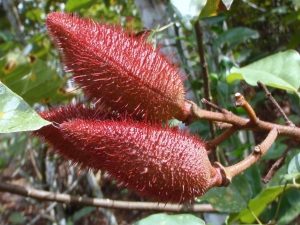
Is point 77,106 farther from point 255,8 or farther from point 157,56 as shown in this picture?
point 255,8

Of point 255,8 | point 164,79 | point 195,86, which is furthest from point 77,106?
point 255,8

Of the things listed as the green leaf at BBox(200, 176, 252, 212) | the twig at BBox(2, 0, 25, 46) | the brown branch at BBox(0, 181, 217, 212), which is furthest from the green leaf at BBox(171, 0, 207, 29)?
the twig at BBox(2, 0, 25, 46)

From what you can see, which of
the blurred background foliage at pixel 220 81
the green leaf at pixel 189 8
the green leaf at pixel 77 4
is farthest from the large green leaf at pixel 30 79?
the green leaf at pixel 189 8

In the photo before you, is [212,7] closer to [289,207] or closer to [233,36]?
[289,207]

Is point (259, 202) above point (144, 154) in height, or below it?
below

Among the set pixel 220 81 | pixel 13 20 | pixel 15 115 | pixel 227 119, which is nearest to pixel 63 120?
pixel 15 115
